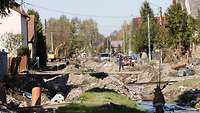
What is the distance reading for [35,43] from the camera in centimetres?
8412

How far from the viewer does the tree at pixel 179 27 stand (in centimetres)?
7469

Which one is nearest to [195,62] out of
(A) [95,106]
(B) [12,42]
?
(B) [12,42]

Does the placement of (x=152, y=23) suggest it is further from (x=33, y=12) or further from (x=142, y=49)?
(x=33, y=12)

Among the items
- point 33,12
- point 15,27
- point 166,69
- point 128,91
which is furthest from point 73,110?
point 33,12

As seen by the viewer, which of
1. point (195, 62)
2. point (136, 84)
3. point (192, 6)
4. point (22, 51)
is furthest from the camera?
point (192, 6)

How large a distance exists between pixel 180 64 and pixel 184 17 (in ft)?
23.5

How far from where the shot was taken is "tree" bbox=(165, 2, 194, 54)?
74688 mm

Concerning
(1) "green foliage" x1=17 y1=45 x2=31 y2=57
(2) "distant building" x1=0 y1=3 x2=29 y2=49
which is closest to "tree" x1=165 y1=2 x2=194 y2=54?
(1) "green foliage" x1=17 y1=45 x2=31 y2=57

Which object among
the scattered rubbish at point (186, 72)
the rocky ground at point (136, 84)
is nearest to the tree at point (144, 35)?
the rocky ground at point (136, 84)

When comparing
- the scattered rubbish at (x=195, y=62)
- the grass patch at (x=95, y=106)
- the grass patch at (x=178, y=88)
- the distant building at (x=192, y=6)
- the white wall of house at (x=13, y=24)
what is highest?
the distant building at (x=192, y=6)

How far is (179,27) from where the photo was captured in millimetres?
74812

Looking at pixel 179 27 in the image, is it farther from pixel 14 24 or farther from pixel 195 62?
pixel 14 24

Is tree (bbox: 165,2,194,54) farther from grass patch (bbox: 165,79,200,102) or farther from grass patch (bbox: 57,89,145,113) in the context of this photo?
grass patch (bbox: 57,89,145,113)

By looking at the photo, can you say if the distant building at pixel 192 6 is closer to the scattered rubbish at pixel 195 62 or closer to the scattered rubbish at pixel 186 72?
the scattered rubbish at pixel 195 62
